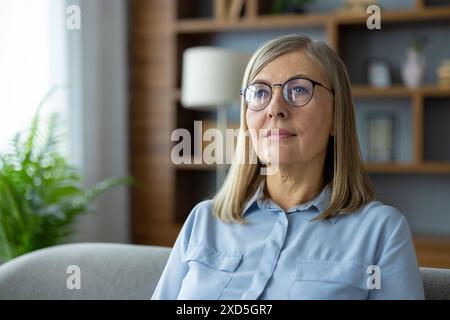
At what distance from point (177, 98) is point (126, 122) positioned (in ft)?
1.20

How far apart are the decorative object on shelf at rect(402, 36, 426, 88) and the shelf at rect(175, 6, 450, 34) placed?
0.15 m

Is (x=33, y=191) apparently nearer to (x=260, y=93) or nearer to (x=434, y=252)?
(x=260, y=93)

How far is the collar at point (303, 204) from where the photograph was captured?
4.36ft

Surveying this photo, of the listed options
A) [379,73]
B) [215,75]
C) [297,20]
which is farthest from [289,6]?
[215,75]

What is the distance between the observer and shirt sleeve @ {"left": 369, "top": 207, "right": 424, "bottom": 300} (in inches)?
45.8

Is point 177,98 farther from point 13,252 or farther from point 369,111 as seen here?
point 13,252

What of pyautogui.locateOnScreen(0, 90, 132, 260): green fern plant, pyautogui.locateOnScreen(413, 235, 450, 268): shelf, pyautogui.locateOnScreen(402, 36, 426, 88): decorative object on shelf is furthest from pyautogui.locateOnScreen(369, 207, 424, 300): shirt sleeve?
pyautogui.locateOnScreen(402, 36, 426, 88): decorative object on shelf

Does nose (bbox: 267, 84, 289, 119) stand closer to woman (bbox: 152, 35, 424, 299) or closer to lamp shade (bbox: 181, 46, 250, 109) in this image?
woman (bbox: 152, 35, 424, 299)

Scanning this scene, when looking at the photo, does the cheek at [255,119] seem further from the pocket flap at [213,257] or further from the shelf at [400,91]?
Answer: the shelf at [400,91]

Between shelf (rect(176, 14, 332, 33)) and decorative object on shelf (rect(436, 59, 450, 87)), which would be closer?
decorative object on shelf (rect(436, 59, 450, 87))

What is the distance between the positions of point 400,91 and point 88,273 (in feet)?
7.62

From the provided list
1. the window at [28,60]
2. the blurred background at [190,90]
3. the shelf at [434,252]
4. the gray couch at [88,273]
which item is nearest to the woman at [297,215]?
the gray couch at [88,273]

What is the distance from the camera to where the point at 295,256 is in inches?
50.1
